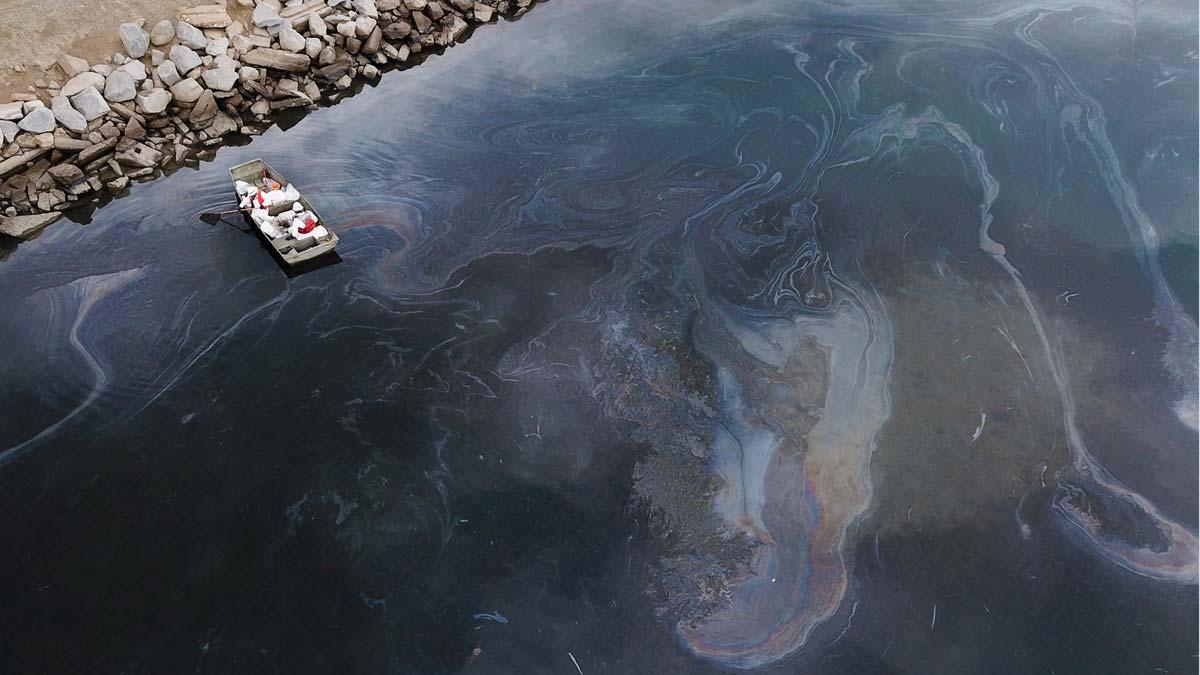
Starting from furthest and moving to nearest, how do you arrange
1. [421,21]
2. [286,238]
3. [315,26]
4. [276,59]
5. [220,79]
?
[421,21] → [315,26] → [276,59] → [220,79] → [286,238]

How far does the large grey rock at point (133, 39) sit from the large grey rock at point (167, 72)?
326 mm

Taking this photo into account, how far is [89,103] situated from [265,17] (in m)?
2.47

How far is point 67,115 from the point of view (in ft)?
32.2

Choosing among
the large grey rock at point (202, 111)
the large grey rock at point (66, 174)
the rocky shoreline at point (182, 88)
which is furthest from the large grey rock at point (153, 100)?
the large grey rock at point (66, 174)

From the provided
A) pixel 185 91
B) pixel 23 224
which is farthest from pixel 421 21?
pixel 23 224

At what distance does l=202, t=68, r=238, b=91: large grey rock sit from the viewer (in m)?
10.5

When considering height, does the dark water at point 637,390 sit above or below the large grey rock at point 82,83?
below

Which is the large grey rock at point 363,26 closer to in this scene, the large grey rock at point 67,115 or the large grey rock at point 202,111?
the large grey rock at point 202,111

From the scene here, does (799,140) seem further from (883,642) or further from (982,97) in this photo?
(883,642)

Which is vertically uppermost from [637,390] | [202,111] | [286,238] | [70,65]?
[70,65]

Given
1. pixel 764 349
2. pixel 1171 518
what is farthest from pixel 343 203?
pixel 1171 518

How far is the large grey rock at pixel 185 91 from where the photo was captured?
10.4 metres

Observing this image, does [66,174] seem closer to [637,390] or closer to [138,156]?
[138,156]

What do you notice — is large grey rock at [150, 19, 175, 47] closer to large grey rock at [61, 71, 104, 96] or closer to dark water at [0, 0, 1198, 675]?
large grey rock at [61, 71, 104, 96]
